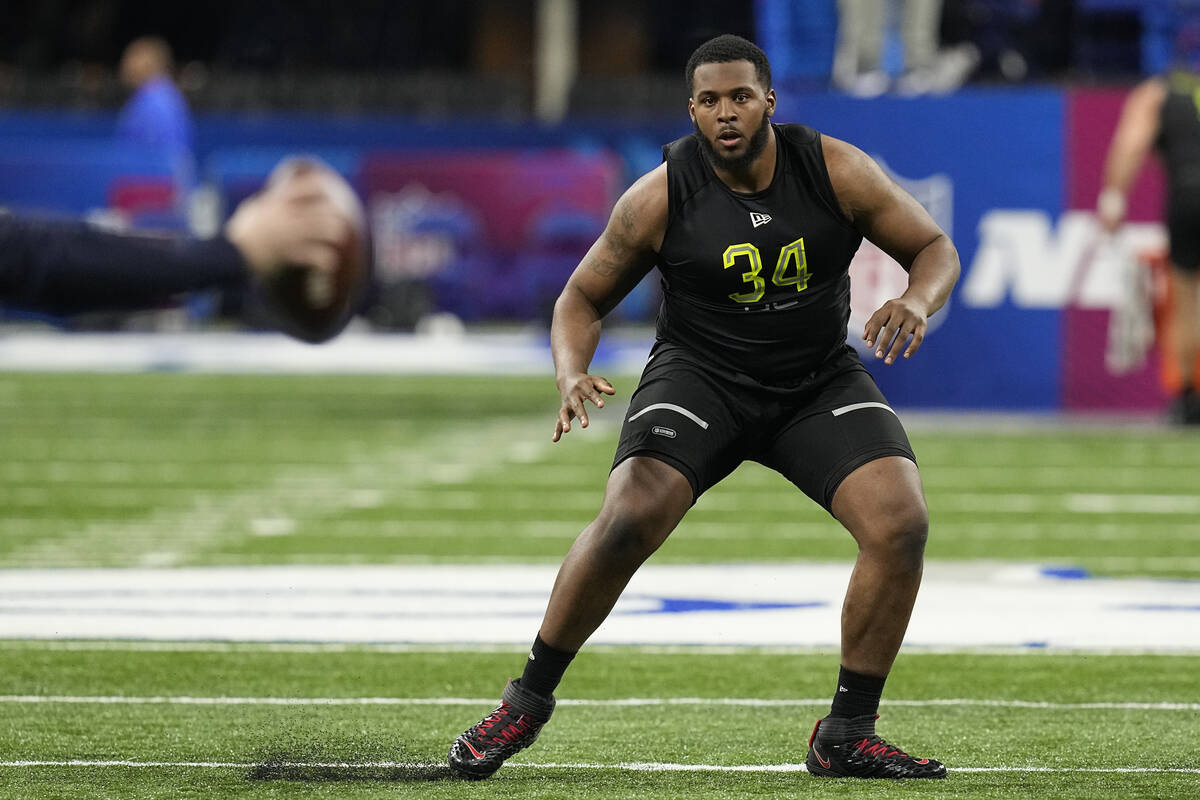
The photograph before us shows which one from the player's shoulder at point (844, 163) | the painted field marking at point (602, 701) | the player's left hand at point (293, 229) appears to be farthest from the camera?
the painted field marking at point (602, 701)

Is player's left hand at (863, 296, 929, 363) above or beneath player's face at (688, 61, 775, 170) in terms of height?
beneath

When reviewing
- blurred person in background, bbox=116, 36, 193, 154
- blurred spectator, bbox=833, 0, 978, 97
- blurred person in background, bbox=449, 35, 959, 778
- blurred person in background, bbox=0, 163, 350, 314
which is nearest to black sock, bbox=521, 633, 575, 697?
blurred person in background, bbox=449, 35, 959, 778

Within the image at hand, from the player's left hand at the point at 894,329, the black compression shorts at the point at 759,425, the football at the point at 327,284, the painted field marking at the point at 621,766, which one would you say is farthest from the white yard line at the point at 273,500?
the football at the point at 327,284

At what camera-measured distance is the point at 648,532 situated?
5.03 meters

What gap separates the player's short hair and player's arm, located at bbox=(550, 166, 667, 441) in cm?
28

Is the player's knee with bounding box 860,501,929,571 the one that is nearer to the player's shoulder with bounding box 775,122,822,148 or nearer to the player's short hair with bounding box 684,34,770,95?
the player's shoulder with bounding box 775,122,822,148

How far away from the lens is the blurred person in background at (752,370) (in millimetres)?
5055

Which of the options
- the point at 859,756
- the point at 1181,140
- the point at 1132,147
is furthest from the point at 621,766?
the point at 1181,140

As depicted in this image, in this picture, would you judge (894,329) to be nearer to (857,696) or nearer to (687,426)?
(687,426)

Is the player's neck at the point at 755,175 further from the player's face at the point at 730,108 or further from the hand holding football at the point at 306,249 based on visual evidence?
the hand holding football at the point at 306,249

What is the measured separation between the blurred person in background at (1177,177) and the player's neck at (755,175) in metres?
8.29

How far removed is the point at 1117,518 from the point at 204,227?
15.2m

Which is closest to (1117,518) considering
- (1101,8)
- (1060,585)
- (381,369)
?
(1060,585)

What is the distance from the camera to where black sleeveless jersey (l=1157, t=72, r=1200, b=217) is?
13102 mm
